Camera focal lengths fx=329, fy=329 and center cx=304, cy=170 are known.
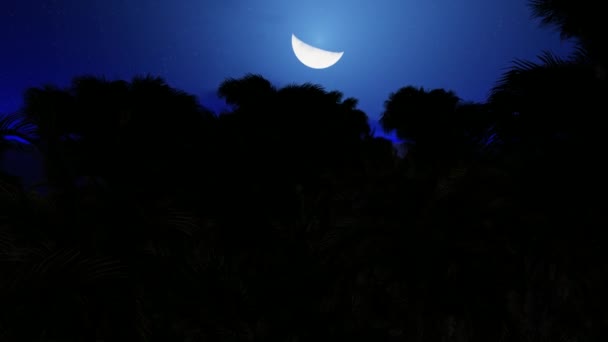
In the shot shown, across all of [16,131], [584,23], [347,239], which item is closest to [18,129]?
[16,131]

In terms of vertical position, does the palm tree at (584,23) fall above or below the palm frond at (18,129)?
above

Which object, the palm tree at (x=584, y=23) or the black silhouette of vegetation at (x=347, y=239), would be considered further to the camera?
the palm tree at (x=584, y=23)

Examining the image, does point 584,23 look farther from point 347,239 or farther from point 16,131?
point 16,131

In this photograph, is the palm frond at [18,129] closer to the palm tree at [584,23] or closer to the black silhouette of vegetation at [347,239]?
the black silhouette of vegetation at [347,239]

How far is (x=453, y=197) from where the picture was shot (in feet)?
19.8

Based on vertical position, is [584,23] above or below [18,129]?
above

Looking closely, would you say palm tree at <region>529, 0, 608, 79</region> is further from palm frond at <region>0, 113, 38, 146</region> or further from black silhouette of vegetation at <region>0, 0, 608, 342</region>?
palm frond at <region>0, 113, 38, 146</region>

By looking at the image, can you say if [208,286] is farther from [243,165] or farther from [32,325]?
[243,165]

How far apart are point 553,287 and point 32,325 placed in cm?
669

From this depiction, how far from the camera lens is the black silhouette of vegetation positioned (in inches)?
164

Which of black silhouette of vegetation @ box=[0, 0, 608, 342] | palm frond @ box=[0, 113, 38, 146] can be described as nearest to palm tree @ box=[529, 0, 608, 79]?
black silhouette of vegetation @ box=[0, 0, 608, 342]

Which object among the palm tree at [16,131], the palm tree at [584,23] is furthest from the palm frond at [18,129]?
the palm tree at [584,23]

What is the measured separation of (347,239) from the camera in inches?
258

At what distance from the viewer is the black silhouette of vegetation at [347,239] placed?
164 inches
